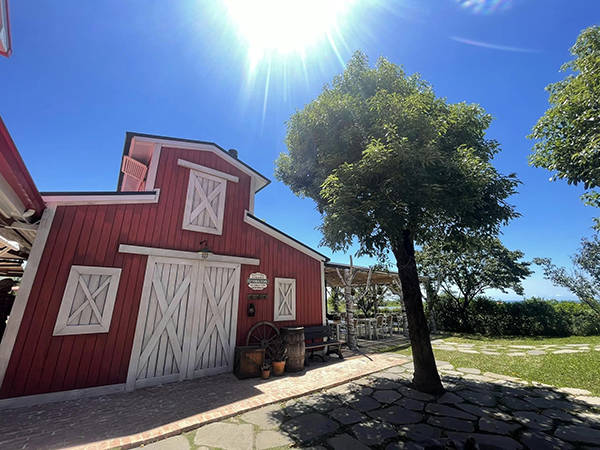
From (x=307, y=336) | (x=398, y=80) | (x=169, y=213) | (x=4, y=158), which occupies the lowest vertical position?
(x=307, y=336)

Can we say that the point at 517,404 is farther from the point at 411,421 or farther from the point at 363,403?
the point at 363,403

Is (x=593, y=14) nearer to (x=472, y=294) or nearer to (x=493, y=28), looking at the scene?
(x=493, y=28)

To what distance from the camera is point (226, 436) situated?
3002 mm

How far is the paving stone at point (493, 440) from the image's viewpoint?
8.95ft

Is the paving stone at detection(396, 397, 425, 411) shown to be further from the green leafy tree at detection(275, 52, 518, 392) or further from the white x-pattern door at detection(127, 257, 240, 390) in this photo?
the white x-pattern door at detection(127, 257, 240, 390)

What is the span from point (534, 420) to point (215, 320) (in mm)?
5978

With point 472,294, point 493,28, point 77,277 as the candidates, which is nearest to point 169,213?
point 77,277

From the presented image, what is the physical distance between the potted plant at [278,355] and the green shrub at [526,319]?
45.6 feet

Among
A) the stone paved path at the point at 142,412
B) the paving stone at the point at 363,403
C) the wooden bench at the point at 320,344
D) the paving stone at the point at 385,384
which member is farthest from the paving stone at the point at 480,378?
the wooden bench at the point at 320,344

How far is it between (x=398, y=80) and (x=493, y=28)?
2.36 m

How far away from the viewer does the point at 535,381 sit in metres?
5.12

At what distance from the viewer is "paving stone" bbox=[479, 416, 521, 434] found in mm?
3078

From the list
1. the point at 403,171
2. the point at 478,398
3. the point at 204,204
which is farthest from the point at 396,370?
the point at 204,204

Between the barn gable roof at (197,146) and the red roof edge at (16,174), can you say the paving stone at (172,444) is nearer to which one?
the red roof edge at (16,174)
